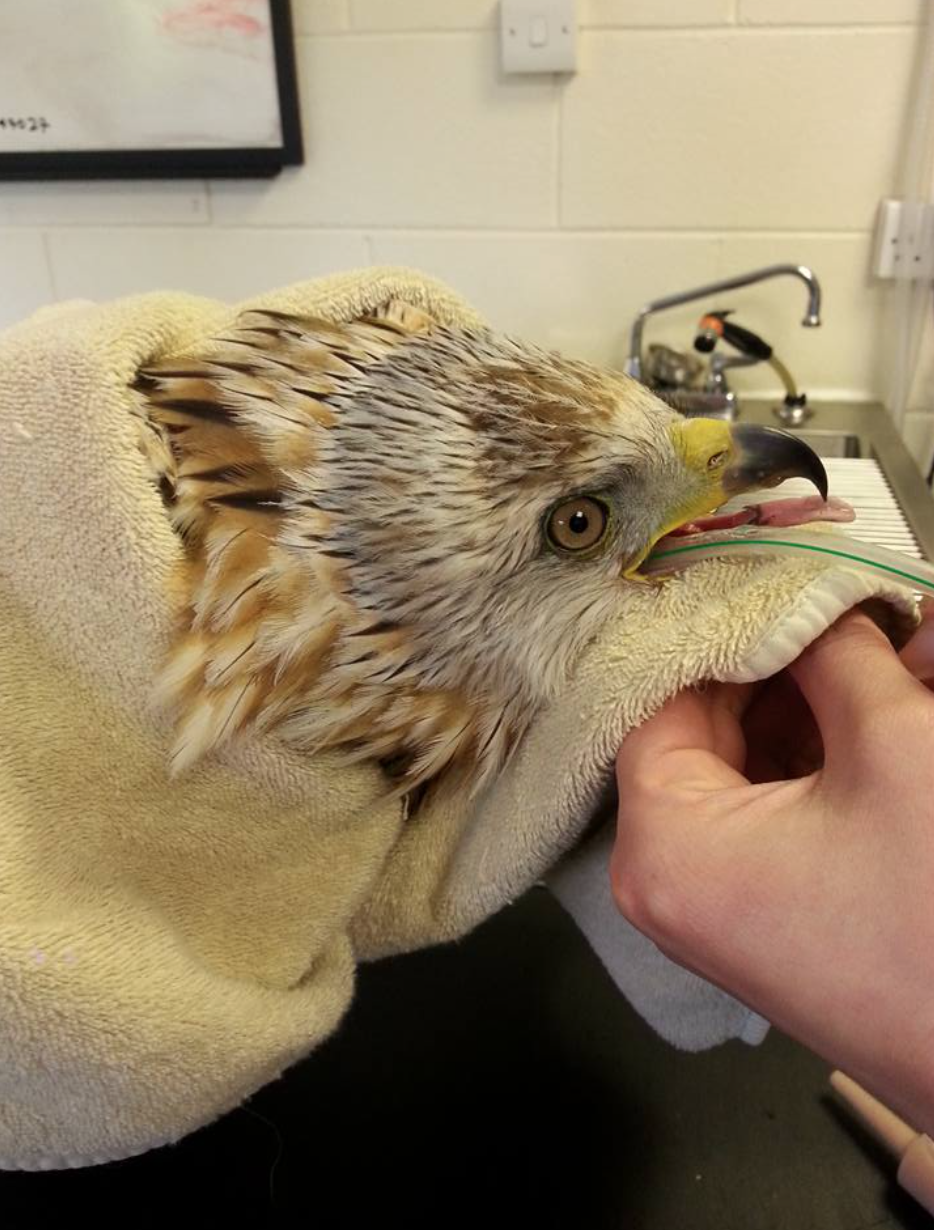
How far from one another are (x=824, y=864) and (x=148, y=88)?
1406 millimetres

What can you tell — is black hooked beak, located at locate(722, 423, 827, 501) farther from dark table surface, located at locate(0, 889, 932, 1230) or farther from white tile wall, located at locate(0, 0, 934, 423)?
white tile wall, located at locate(0, 0, 934, 423)

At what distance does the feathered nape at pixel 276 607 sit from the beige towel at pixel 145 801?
0.02 meters

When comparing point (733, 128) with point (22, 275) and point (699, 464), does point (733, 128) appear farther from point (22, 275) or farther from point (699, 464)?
point (22, 275)

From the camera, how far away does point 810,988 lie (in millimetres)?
405

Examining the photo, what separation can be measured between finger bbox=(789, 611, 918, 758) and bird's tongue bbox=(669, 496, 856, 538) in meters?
0.10

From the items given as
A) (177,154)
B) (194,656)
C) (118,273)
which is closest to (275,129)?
(177,154)

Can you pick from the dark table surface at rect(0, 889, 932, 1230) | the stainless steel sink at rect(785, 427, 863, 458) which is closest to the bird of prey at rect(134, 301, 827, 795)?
the dark table surface at rect(0, 889, 932, 1230)

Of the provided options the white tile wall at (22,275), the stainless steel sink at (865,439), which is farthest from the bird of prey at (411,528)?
the white tile wall at (22,275)

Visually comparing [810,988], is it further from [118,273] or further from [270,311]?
[118,273]

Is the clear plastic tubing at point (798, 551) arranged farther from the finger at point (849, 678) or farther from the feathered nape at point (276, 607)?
the feathered nape at point (276, 607)

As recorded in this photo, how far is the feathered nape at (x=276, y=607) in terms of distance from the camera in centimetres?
57

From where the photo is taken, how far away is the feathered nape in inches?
22.4

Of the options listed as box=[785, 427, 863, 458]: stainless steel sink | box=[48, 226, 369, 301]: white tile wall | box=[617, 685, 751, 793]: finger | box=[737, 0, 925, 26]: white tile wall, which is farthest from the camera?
box=[48, 226, 369, 301]: white tile wall

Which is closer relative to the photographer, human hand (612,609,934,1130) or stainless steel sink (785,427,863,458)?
human hand (612,609,934,1130)
